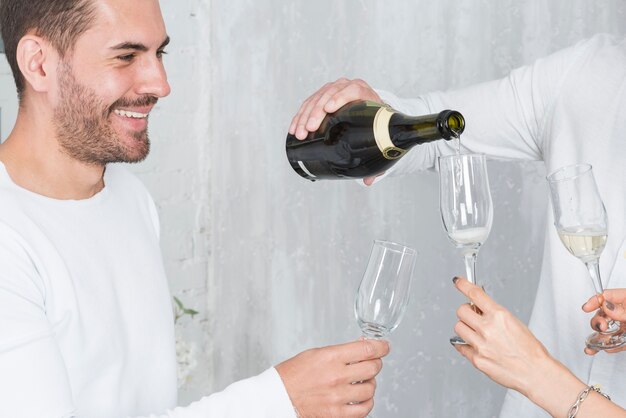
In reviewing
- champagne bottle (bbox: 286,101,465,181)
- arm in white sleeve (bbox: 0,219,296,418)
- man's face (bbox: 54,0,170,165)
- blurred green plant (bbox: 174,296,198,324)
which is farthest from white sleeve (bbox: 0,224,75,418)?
blurred green plant (bbox: 174,296,198,324)

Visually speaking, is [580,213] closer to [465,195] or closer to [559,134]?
[465,195]

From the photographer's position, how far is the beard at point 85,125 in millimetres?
1244

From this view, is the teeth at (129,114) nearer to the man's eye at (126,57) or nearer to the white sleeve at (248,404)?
the man's eye at (126,57)

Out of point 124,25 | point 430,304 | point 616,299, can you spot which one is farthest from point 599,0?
point 124,25

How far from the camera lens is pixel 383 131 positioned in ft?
4.25

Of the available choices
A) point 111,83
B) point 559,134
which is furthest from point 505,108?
point 111,83

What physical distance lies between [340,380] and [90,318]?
1.27 ft

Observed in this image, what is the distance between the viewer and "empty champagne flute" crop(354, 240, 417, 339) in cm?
106

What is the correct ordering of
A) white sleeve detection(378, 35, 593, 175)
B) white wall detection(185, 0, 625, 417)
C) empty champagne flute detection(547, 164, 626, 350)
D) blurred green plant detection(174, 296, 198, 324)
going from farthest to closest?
1. blurred green plant detection(174, 296, 198, 324)
2. white wall detection(185, 0, 625, 417)
3. white sleeve detection(378, 35, 593, 175)
4. empty champagne flute detection(547, 164, 626, 350)

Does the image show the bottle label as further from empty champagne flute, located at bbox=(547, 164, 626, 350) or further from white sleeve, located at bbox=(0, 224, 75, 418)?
white sleeve, located at bbox=(0, 224, 75, 418)

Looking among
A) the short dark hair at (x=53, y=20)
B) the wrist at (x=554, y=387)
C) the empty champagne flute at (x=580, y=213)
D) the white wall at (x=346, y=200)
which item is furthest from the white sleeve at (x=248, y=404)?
the white wall at (x=346, y=200)

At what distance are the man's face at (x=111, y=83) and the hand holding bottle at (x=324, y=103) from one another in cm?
23

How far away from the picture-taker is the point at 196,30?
251 cm

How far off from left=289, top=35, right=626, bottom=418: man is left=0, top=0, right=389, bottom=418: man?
30cm
